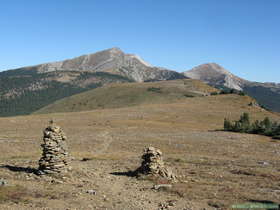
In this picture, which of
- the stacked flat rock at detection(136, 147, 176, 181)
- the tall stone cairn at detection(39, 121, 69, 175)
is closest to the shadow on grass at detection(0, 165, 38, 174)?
the tall stone cairn at detection(39, 121, 69, 175)

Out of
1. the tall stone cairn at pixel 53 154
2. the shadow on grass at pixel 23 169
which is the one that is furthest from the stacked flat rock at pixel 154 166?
the shadow on grass at pixel 23 169

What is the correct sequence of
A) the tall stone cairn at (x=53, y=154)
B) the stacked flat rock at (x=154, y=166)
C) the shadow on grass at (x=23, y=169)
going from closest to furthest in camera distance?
the tall stone cairn at (x=53, y=154), the stacked flat rock at (x=154, y=166), the shadow on grass at (x=23, y=169)

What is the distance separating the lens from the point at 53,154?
23438mm

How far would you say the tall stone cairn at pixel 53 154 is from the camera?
23.2m

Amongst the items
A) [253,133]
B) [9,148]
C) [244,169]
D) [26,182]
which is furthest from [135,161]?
[253,133]

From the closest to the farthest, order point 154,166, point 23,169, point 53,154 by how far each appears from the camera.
Result: point 53,154
point 154,166
point 23,169

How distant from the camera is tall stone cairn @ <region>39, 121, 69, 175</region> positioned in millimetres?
A: 23250

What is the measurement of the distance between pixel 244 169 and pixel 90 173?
43.8ft

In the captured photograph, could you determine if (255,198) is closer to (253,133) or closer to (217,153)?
(217,153)

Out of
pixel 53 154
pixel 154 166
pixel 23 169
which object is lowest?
pixel 23 169

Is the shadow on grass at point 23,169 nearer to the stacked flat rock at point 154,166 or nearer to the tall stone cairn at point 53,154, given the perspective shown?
the tall stone cairn at point 53,154

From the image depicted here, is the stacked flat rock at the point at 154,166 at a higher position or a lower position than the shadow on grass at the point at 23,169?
higher

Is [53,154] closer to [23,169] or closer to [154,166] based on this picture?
[23,169]

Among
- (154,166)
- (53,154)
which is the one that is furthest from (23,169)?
(154,166)
